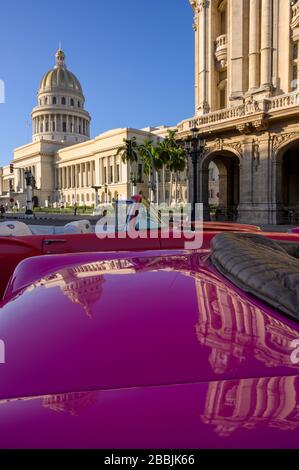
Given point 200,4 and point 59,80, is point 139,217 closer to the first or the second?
point 200,4

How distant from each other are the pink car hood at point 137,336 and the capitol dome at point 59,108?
362ft

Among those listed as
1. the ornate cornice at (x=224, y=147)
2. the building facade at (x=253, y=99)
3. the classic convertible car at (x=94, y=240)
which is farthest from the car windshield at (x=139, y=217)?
the ornate cornice at (x=224, y=147)

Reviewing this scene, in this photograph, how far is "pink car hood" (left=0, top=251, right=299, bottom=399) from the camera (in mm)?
1016

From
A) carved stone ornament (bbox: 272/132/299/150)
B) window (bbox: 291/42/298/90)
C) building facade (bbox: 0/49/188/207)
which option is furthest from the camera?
building facade (bbox: 0/49/188/207)

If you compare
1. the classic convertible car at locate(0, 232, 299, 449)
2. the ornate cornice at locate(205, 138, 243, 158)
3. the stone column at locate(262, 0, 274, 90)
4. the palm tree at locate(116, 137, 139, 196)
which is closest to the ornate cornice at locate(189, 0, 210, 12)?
the stone column at locate(262, 0, 274, 90)

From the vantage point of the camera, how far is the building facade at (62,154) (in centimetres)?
8875

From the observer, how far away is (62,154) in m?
101

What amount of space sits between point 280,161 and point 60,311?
23.8 metres

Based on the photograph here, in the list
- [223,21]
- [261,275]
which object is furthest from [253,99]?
[261,275]

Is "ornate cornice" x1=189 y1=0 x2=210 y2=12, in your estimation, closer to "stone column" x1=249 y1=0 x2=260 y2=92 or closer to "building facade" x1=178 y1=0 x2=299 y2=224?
"building facade" x1=178 y1=0 x2=299 y2=224

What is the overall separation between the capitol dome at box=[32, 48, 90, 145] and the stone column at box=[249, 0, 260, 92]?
87.8 m

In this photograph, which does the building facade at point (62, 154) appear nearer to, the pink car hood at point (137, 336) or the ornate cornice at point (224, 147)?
the ornate cornice at point (224, 147)
